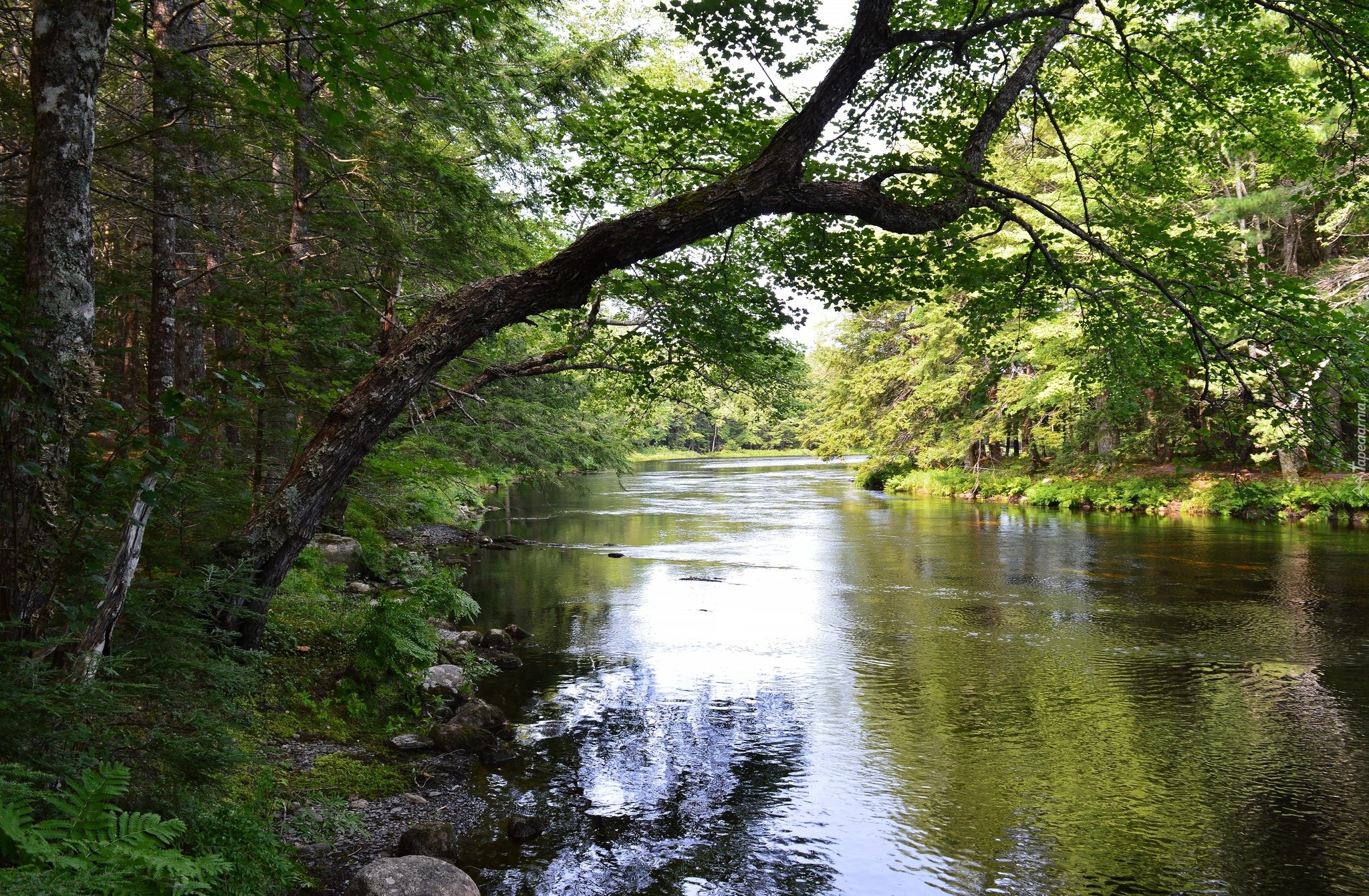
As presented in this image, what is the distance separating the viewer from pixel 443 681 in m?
8.43

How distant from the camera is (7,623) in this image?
2.60 metres

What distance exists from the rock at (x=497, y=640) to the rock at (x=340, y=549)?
7.94 feet

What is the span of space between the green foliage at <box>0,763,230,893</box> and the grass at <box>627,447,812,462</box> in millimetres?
70664

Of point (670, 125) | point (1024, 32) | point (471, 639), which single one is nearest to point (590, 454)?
point (471, 639)

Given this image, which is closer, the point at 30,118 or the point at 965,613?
the point at 30,118

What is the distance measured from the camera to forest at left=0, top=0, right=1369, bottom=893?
3.16 meters

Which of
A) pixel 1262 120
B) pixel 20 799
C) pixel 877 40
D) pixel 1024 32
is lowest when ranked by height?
pixel 20 799

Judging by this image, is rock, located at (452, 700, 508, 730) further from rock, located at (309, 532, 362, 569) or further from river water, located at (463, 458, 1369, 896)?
rock, located at (309, 532, 362, 569)

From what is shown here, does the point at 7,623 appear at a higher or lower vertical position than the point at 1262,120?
lower

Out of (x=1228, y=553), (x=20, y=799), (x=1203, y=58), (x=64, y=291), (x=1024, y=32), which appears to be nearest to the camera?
(x=20, y=799)

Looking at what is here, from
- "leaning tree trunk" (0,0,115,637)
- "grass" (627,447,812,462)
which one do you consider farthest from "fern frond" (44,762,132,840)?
"grass" (627,447,812,462)

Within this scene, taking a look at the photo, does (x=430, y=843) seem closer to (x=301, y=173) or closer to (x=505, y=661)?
(x=505, y=661)

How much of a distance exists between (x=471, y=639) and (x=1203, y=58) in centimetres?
1009

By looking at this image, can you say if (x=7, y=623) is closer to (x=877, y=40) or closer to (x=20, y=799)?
(x=20, y=799)
